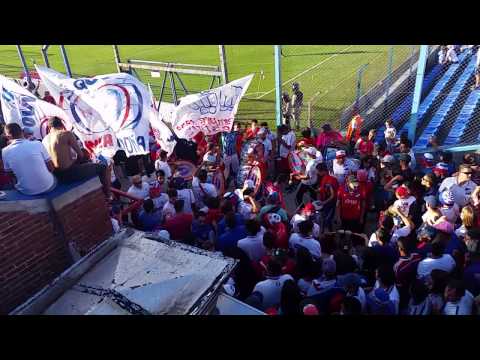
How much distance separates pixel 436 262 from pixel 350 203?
6.81ft

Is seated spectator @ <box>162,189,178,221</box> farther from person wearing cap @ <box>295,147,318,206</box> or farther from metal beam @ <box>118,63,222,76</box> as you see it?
metal beam @ <box>118,63,222,76</box>

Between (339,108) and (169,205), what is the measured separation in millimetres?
8521

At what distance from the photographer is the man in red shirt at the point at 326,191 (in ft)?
22.7

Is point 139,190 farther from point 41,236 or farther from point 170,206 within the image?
point 41,236

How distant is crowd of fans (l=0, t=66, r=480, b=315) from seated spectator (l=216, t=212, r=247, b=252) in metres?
0.01

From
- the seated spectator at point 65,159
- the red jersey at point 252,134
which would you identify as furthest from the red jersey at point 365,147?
the seated spectator at point 65,159

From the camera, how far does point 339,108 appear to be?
1341 centimetres

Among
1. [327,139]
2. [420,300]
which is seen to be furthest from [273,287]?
[327,139]

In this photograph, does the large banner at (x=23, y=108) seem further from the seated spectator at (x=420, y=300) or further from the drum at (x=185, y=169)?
the seated spectator at (x=420, y=300)

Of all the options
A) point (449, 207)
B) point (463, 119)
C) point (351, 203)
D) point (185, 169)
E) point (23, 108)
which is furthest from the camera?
point (463, 119)

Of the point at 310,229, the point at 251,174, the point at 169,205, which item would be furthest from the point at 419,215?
the point at 169,205

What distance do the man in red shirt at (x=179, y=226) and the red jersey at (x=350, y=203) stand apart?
2.37 meters

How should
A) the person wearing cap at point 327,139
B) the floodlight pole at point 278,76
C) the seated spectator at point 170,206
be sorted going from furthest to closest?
the floodlight pole at point 278,76 → the person wearing cap at point 327,139 → the seated spectator at point 170,206

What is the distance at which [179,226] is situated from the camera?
19.6ft
